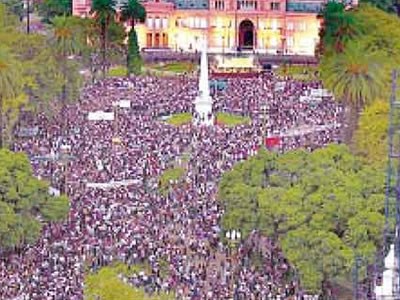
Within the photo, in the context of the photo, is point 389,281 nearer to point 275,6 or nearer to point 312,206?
point 312,206

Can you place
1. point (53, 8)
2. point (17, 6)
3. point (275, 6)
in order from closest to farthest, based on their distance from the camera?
point (275, 6)
point (53, 8)
point (17, 6)

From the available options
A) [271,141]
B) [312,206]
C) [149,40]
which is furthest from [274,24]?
[312,206]

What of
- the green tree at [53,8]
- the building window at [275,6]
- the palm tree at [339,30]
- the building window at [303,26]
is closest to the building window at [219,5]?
the building window at [275,6]

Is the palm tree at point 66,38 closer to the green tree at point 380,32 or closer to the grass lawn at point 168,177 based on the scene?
the grass lawn at point 168,177

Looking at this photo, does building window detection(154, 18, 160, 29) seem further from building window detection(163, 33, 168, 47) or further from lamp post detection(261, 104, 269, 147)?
lamp post detection(261, 104, 269, 147)

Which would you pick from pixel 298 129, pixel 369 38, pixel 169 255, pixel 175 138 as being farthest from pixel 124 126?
pixel 169 255

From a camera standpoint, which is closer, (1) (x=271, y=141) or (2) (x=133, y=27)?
(1) (x=271, y=141)
